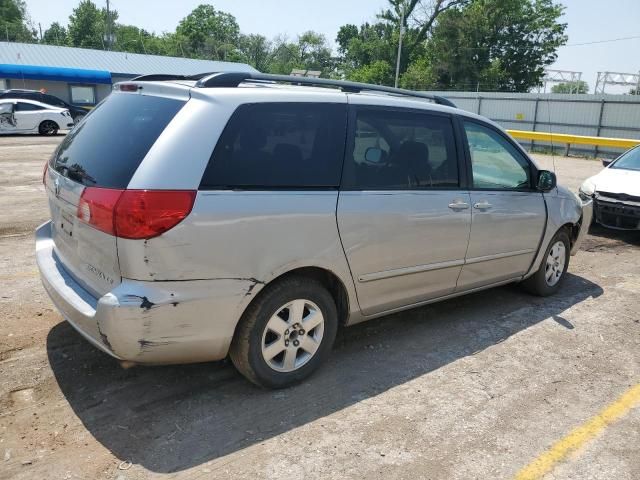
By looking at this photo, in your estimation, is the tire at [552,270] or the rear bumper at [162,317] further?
the tire at [552,270]

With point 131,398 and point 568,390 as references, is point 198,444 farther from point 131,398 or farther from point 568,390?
point 568,390

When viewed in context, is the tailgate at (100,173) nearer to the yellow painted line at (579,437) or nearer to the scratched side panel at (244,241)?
the scratched side panel at (244,241)

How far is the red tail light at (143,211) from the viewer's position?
2.76 metres

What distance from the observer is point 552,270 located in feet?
17.9

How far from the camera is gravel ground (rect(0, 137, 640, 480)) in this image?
9.23ft

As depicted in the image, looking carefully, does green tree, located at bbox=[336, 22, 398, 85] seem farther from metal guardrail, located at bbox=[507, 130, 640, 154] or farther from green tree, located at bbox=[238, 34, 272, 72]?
metal guardrail, located at bbox=[507, 130, 640, 154]

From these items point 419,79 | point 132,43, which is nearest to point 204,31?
point 132,43

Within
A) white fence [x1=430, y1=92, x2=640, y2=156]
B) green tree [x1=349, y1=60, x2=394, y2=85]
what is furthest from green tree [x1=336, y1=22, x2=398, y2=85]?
white fence [x1=430, y1=92, x2=640, y2=156]

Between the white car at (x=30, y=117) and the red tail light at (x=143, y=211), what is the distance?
66.9 ft

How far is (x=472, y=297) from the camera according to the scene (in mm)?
5387

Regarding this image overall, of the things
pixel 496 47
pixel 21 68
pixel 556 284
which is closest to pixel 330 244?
pixel 556 284

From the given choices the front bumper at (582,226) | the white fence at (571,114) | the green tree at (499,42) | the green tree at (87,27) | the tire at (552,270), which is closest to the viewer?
the tire at (552,270)

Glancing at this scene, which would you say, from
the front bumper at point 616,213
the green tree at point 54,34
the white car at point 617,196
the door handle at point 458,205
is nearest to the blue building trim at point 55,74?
the white car at point 617,196

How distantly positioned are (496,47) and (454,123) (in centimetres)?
5082
